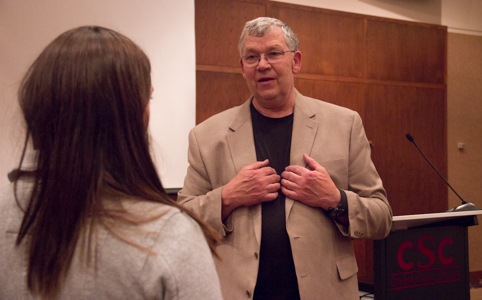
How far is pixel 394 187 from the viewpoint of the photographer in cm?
487

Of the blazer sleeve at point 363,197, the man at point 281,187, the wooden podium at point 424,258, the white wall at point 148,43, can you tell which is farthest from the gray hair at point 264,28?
the white wall at point 148,43

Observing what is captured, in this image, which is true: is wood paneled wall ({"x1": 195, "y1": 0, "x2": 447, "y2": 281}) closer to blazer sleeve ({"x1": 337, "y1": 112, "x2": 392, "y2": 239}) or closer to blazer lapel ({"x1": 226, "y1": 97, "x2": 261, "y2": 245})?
blazer lapel ({"x1": 226, "y1": 97, "x2": 261, "y2": 245})

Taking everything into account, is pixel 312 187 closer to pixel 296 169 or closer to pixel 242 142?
pixel 296 169

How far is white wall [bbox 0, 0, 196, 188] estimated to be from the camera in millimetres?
2779

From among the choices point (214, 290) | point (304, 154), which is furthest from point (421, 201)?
point (214, 290)

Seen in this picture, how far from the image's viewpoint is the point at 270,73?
175 cm

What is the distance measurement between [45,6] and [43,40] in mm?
225

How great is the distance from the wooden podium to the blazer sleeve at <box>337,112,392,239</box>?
496 millimetres

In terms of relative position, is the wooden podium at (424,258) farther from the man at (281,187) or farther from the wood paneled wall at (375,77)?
the wood paneled wall at (375,77)

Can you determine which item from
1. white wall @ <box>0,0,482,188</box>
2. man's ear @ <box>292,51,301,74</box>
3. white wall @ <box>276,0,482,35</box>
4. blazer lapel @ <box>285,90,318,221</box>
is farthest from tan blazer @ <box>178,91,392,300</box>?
white wall @ <box>276,0,482,35</box>

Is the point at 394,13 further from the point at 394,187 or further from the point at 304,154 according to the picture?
the point at 304,154

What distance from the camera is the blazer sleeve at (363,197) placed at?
5.13 ft

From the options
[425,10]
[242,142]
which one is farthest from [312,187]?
[425,10]

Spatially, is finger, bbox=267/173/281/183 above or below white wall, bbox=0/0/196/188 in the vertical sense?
below
